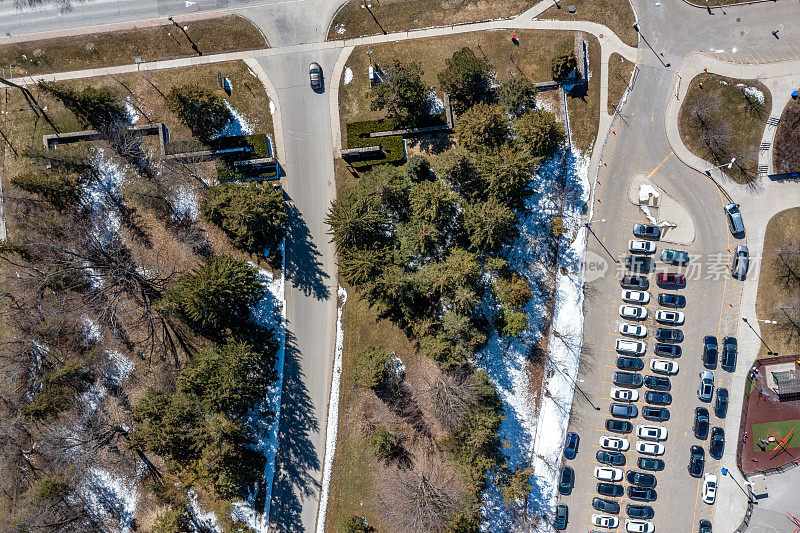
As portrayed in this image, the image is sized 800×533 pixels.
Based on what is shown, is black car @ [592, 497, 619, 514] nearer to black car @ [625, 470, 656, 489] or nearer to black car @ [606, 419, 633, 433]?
black car @ [625, 470, 656, 489]

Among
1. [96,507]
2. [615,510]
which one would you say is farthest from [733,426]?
[96,507]

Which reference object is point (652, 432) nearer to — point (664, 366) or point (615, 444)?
point (615, 444)

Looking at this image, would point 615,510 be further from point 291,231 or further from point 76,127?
point 76,127

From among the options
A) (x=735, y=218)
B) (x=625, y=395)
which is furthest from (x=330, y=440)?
(x=735, y=218)

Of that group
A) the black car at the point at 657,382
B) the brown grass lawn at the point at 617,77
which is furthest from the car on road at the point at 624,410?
the brown grass lawn at the point at 617,77

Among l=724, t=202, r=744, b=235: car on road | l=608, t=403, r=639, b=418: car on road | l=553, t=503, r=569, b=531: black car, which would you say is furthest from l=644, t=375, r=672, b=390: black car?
l=724, t=202, r=744, b=235: car on road

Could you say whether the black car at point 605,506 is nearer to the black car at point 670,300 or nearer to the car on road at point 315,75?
the black car at point 670,300
